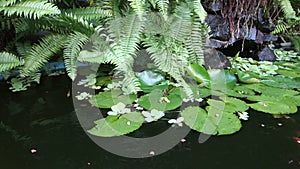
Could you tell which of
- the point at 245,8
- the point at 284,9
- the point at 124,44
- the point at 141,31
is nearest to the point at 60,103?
the point at 124,44

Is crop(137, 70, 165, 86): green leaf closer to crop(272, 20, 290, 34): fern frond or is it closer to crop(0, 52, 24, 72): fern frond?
crop(0, 52, 24, 72): fern frond

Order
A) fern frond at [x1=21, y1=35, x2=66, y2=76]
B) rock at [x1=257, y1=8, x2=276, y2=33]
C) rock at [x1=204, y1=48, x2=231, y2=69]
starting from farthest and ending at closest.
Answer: rock at [x1=257, y1=8, x2=276, y2=33] < rock at [x1=204, y1=48, x2=231, y2=69] < fern frond at [x1=21, y1=35, x2=66, y2=76]

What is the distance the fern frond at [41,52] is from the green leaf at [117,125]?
76cm

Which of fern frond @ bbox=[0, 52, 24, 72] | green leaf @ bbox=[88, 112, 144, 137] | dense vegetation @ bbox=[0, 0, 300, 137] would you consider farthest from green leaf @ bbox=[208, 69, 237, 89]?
fern frond @ bbox=[0, 52, 24, 72]

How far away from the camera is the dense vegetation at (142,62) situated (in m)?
1.72

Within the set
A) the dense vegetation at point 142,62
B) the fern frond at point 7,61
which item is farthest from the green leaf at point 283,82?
the fern frond at point 7,61

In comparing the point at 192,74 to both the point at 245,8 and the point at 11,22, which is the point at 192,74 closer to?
the point at 245,8

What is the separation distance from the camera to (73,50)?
1996 mm

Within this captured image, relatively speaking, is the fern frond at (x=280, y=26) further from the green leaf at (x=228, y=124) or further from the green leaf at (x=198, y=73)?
the green leaf at (x=228, y=124)

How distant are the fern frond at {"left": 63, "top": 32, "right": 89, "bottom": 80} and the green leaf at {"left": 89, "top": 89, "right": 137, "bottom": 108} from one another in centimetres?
22

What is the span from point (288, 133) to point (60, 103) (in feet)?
4.16

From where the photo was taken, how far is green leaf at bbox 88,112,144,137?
145 cm

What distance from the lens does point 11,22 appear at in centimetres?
223

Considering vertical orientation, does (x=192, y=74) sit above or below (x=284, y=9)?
below
